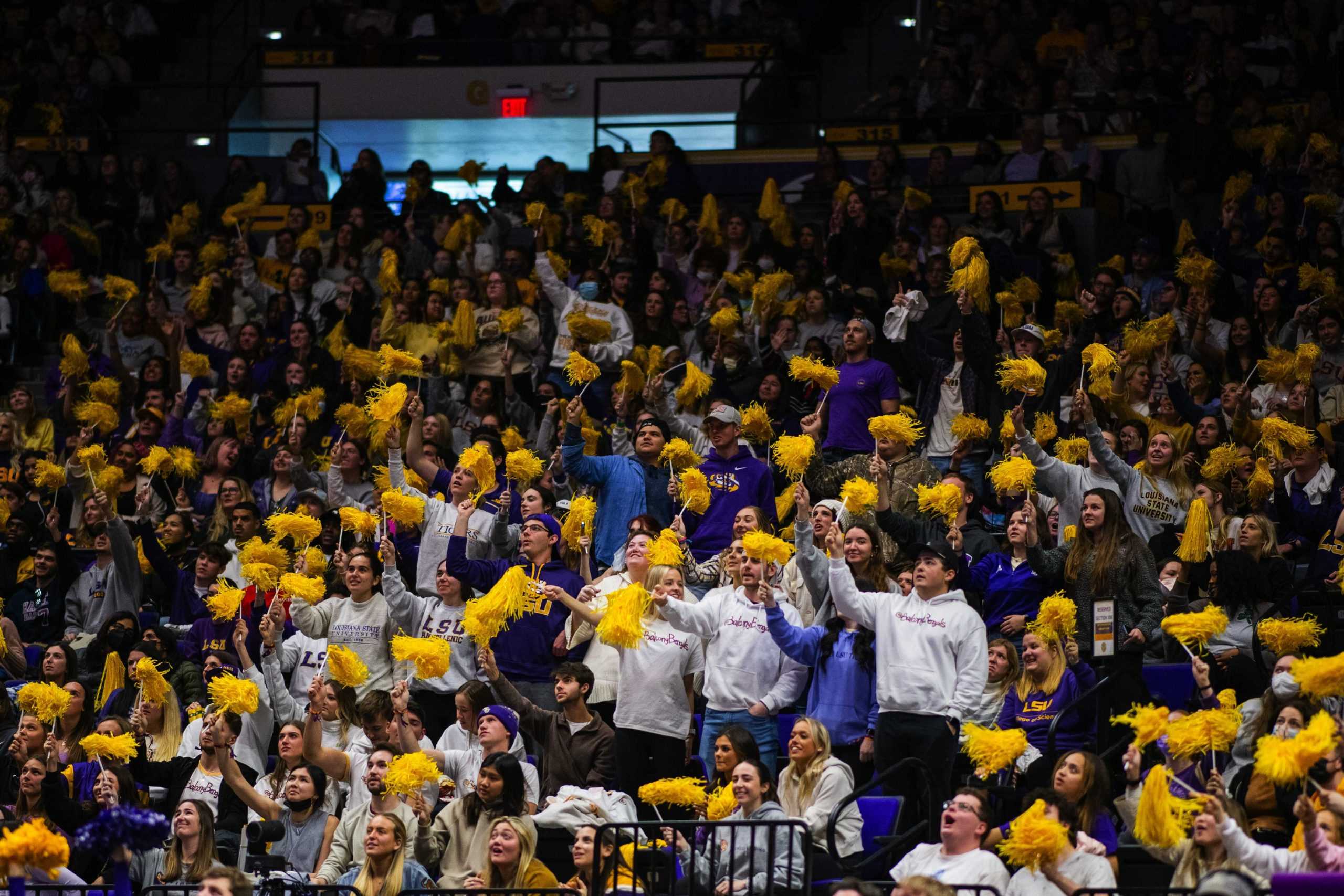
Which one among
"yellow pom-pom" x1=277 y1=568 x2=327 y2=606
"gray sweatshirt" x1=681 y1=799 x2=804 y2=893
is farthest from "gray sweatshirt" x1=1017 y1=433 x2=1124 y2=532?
"yellow pom-pom" x1=277 y1=568 x2=327 y2=606

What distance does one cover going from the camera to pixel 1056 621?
9.46m

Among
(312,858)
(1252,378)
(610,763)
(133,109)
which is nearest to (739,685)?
(610,763)

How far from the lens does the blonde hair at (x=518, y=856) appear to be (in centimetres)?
850

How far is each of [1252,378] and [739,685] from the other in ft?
17.7

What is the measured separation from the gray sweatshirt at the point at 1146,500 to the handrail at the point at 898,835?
3327 mm

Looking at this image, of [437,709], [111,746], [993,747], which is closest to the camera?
[993,747]

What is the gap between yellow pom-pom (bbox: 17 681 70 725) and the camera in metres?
10.5

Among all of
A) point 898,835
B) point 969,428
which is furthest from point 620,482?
point 898,835

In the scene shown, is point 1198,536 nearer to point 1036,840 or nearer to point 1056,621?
point 1056,621

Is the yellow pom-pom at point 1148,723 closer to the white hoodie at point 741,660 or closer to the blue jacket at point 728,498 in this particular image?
the white hoodie at point 741,660

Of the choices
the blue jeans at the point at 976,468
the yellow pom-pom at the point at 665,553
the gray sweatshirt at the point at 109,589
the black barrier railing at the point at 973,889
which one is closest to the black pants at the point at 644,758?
the yellow pom-pom at the point at 665,553

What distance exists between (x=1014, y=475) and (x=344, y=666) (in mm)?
3860

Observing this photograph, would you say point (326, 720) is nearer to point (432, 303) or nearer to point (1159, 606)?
point (1159, 606)

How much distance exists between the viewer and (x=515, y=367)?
1466 cm
